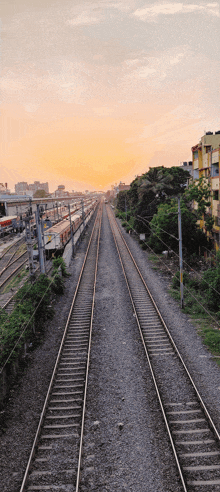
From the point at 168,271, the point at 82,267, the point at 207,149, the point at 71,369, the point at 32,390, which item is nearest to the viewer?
the point at 32,390

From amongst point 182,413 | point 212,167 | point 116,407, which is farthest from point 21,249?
point 182,413

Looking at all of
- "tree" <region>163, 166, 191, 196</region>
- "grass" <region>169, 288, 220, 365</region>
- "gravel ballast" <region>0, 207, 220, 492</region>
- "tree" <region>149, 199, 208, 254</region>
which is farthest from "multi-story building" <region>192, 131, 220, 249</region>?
"gravel ballast" <region>0, 207, 220, 492</region>

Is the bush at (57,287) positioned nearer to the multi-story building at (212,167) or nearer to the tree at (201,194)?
the multi-story building at (212,167)

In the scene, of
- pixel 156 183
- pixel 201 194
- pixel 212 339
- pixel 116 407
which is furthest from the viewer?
pixel 156 183

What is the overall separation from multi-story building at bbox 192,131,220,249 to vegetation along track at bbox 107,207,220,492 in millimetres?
17319

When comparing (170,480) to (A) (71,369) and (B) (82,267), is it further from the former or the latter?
(B) (82,267)

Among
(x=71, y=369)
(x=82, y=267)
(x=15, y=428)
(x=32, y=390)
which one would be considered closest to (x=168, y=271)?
(x=82, y=267)

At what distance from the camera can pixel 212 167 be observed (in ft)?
110

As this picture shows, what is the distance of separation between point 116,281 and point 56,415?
16.0m

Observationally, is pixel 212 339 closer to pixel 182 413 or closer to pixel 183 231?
pixel 182 413

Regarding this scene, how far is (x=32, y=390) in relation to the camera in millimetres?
11633

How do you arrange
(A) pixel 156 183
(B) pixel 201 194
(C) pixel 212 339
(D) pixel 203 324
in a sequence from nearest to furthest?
(C) pixel 212 339 → (D) pixel 203 324 → (B) pixel 201 194 → (A) pixel 156 183

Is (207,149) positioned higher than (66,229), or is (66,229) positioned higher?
(207,149)

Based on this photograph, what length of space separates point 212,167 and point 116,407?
28898 millimetres
